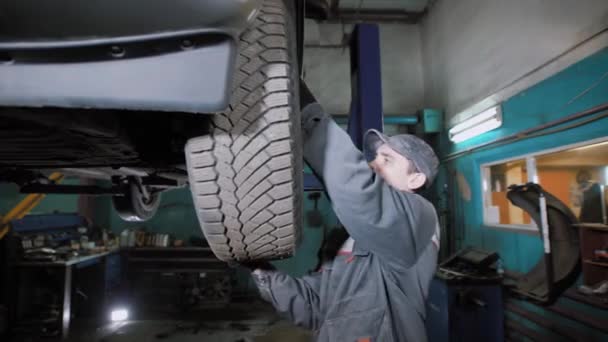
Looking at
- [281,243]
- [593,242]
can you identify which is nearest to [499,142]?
[593,242]

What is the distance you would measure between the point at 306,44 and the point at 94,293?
407cm

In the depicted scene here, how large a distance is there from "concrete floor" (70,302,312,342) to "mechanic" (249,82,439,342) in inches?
81.6

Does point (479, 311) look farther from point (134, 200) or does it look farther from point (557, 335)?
point (134, 200)

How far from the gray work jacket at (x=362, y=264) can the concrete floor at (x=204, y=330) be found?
2065mm

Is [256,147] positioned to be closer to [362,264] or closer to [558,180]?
[362,264]

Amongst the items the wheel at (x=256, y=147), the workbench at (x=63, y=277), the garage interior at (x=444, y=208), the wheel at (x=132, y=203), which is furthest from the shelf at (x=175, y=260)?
the wheel at (x=256, y=147)

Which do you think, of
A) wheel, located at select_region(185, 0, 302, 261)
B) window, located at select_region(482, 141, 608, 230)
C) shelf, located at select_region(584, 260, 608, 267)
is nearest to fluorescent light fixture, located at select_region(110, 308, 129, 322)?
wheel, located at select_region(185, 0, 302, 261)

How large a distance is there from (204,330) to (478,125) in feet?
10.6

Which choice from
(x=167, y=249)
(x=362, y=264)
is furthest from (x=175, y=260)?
(x=362, y=264)

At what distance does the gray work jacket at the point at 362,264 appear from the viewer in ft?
2.24

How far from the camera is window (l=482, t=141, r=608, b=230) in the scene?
2.07 metres

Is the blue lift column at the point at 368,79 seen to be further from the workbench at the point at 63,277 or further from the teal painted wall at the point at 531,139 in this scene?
the workbench at the point at 63,277

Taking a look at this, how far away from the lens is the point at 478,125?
3.02 metres

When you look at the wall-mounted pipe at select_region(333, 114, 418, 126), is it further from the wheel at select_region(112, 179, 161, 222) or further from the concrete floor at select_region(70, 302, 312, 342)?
the wheel at select_region(112, 179, 161, 222)
